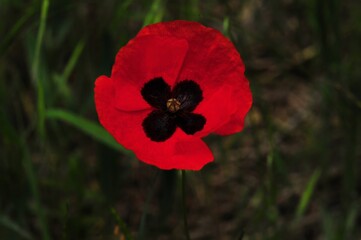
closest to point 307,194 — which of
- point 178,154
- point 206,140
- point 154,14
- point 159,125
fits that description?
point 206,140

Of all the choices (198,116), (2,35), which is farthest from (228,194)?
(198,116)

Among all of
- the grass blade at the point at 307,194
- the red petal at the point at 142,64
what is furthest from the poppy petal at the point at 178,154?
the grass blade at the point at 307,194

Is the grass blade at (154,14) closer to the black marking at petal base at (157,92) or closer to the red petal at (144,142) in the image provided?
the black marking at petal base at (157,92)

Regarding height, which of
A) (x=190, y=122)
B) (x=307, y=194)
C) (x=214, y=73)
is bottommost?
(x=307, y=194)

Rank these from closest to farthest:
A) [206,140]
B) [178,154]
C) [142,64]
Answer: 1. [178,154]
2. [142,64]
3. [206,140]

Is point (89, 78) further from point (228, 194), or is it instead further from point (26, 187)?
point (228, 194)

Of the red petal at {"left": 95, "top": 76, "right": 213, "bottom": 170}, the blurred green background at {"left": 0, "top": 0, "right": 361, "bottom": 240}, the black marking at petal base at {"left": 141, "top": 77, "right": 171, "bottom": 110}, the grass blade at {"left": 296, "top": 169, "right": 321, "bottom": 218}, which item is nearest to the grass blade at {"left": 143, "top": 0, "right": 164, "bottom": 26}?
the blurred green background at {"left": 0, "top": 0, "right": 361, "bottom": 240}

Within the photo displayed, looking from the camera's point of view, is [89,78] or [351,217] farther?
[89,78]

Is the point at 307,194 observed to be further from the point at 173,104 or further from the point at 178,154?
the point at 178,154
